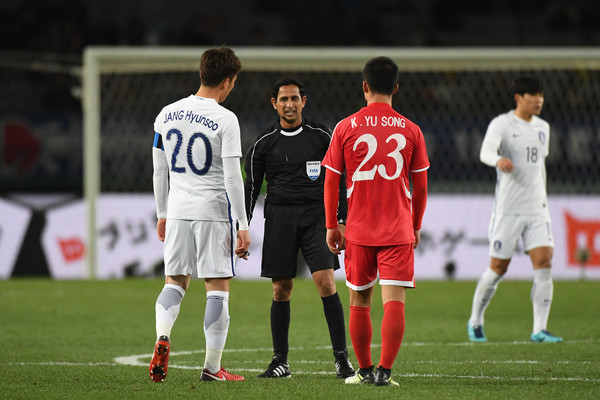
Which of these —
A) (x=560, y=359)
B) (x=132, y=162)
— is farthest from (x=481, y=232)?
(x=560, y=359)

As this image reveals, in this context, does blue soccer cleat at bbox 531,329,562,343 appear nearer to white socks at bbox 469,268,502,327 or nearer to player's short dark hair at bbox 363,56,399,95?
white socks at bbox 469,268,502,327

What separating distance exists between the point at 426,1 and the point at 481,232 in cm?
1008

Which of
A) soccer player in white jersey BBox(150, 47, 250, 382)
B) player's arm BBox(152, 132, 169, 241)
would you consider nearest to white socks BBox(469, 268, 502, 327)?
soccer player in white jersey BBox(150, 47, 250, 382)

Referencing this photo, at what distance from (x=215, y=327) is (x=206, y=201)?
746 millimetres

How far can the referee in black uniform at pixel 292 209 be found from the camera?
247 inches

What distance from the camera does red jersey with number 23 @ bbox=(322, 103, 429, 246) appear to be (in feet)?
18.1

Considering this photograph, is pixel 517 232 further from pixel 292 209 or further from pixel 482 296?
pixel 292 209

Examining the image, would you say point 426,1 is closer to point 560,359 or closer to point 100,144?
point 100,144

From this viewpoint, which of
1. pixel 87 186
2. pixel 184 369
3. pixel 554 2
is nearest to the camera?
pixel 184 369

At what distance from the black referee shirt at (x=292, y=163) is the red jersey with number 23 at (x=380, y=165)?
2.34 ft

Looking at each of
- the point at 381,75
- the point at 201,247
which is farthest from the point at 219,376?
the point at 381,75

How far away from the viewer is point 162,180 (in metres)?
5.92

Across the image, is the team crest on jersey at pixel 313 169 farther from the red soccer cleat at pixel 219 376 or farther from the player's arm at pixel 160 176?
the red soccer cleat at pixel 219 376

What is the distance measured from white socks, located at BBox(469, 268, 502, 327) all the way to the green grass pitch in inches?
9.9
